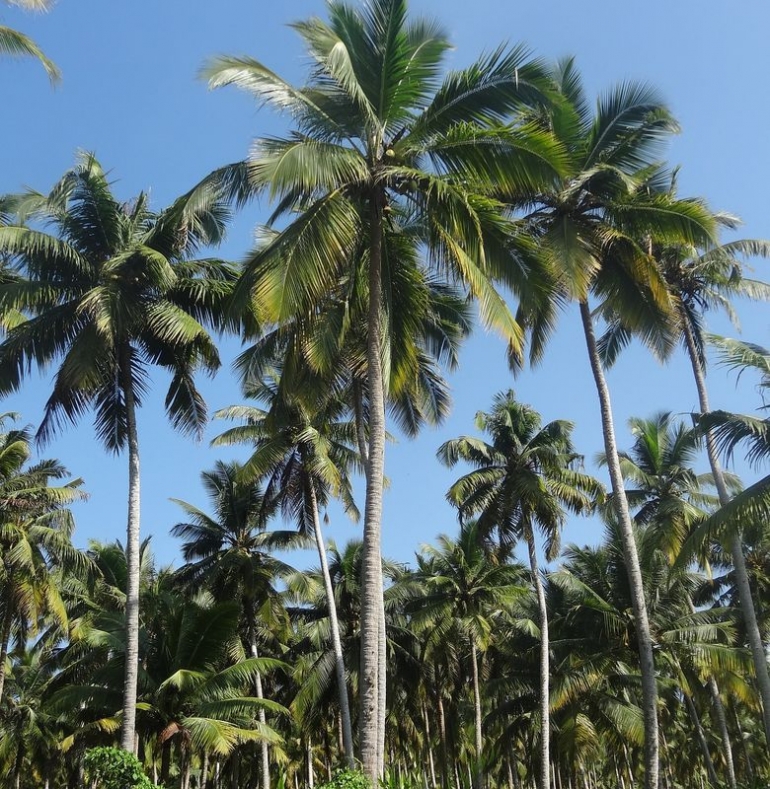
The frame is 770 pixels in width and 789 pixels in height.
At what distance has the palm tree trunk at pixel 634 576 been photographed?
51.4 feet

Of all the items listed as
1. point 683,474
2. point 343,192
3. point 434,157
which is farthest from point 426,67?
point 683,474

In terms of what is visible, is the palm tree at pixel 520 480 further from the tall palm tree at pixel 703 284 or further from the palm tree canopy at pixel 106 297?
the palm tree canopy at pixel 106 297

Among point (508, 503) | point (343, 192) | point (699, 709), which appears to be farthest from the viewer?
point (699, 709)

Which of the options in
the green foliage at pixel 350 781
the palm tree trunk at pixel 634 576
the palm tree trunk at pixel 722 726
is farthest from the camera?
the palm tree trunk at pixel 722 726

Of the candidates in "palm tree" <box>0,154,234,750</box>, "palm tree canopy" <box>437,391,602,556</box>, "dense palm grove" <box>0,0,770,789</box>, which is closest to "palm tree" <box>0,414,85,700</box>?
"dense palm grove" <box>0,0,770,789</box>

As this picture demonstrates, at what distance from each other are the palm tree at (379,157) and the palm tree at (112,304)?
456 cm

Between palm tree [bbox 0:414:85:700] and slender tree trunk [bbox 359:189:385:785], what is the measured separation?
13.6 metres

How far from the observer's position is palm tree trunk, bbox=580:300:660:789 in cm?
1566

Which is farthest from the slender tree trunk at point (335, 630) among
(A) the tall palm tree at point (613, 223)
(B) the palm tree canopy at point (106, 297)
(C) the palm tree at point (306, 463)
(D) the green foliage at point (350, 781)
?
(D) the green foliage at point (350, 781)

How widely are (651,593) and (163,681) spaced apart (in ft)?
54.3

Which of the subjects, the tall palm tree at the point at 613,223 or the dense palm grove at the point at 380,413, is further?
the tall palm tree at the point at 613,223

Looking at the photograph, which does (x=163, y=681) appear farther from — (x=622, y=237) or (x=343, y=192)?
(x=622, y=237)

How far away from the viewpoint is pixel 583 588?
2953 centimetres

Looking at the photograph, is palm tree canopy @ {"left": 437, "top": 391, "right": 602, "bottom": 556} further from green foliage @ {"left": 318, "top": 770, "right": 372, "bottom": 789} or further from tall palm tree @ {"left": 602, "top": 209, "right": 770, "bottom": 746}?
green foliage @ {"left": 318, "top": 770, "right": 372, "bottom": 789}
